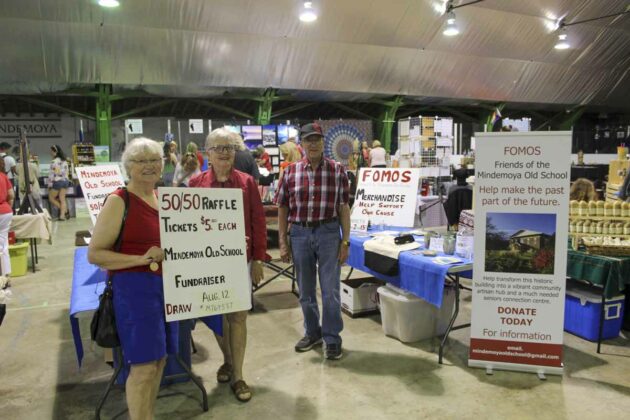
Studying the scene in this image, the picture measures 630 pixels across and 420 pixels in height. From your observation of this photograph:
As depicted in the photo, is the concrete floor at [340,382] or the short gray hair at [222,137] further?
the concrete floor at [340,382]

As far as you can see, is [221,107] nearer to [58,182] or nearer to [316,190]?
[58,182]

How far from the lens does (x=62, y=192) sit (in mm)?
10156

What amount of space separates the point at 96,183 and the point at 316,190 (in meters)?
1.95

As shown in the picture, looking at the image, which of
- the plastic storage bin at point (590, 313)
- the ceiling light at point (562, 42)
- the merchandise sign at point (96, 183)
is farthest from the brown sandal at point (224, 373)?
the ceiling light at point (562, 42)

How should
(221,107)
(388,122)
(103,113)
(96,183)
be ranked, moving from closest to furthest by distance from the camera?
(96,183)
(103,113)
(221,107)
(388,122)

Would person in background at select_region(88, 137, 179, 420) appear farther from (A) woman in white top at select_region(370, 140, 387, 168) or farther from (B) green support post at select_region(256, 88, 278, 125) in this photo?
(B) green support post at select_region(256, 88, 278, 125)

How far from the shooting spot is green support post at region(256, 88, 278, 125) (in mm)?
11997

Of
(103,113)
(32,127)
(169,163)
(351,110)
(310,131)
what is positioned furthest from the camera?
(351,110)

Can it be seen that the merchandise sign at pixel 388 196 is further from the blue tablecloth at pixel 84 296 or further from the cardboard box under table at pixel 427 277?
the blue tablecloth at pixel 84 296

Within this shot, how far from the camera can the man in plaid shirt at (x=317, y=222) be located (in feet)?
10.1

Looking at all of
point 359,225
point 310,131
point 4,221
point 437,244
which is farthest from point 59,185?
point 437,244

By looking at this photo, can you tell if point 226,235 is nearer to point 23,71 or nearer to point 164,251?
point 164,251

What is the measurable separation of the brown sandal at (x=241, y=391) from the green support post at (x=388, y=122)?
11530 mm

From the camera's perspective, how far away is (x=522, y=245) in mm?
2900
